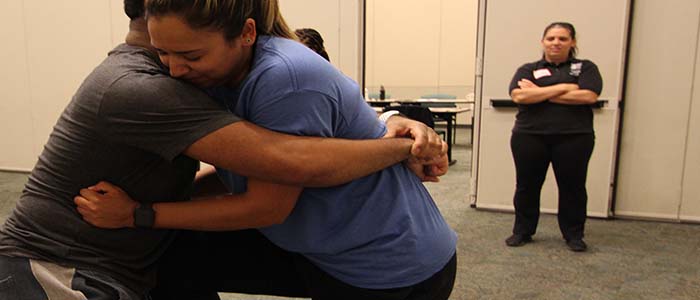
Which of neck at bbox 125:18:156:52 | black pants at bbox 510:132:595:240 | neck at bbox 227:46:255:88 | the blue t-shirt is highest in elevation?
neck at bbox 125:18:156:52

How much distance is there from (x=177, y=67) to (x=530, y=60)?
3145 millimetres

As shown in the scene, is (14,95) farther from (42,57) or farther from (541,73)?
(541,73)

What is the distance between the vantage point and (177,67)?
0.95 m

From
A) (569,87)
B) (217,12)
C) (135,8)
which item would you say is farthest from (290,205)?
(569,87)

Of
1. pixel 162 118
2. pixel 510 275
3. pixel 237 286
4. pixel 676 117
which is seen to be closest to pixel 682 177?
pixel 676 117

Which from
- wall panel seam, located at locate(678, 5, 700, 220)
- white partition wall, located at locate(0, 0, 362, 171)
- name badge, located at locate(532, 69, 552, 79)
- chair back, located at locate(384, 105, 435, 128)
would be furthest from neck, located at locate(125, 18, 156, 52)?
white partition wall, located at locate(0, 0, 362, 171)

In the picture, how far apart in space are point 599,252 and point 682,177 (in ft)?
3.54

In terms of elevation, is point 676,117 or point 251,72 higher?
point 251,72

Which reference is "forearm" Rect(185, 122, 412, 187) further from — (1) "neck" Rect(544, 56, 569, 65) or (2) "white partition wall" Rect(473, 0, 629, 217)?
(2) "white partition wall" Rect(473, 0, 629, 217)

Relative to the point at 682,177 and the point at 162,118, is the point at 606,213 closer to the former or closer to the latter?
the point at 682,177

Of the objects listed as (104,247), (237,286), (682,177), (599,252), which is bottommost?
(599,252)

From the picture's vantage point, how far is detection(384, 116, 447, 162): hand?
1.13 m

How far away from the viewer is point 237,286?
128cm

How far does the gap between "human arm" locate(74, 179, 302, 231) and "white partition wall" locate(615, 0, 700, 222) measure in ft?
10.6
